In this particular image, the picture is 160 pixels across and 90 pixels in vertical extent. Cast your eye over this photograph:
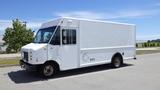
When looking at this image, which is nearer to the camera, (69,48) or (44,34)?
(69,48)

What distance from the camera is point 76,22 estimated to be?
12.2 meters

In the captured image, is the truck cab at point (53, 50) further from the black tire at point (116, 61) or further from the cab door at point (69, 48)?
the black tire at point (116, 61)

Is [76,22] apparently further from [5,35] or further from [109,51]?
[5,35]

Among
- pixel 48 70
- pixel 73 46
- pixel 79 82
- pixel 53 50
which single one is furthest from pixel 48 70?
pixel 79 82

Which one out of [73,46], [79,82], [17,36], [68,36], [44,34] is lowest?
[79,82]

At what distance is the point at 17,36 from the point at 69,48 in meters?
33.2

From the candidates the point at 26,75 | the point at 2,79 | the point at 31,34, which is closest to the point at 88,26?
the point at 26,75

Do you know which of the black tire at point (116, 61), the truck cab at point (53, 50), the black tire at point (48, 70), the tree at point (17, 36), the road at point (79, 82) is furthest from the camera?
the tree at point (17, 36)

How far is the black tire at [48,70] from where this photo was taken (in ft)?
36.8

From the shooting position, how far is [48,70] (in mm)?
11461

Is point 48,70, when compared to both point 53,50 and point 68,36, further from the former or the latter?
point 68,36

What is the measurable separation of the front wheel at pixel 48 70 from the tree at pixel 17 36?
32.0 m

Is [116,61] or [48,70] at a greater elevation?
[116,61]

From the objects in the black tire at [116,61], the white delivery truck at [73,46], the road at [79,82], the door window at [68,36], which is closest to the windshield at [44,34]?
the white delivery truck at [73,46]
